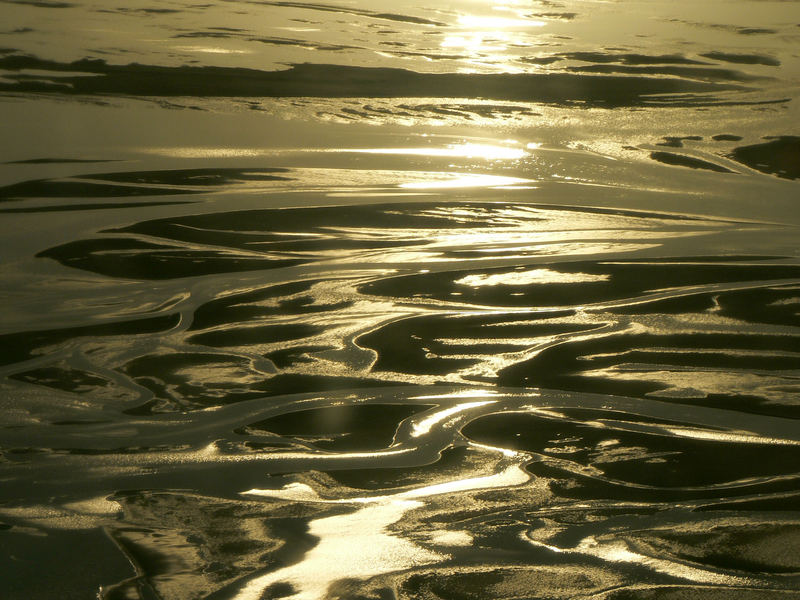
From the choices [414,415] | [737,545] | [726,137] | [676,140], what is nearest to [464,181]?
[676,140]

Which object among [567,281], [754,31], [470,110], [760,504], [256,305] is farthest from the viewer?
[754,31]

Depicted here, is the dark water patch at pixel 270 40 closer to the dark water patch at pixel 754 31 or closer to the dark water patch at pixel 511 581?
the dark water patch at pixel 754 31

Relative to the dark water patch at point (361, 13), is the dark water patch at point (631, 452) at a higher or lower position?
lower

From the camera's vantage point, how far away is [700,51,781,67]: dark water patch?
9.98 ft

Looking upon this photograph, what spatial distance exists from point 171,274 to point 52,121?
35.5 inches

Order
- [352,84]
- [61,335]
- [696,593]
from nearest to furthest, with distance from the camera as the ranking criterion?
[696,593] < [61,335] < [352,84]

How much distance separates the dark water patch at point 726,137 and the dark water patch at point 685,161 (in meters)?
0.17

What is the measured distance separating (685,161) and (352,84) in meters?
0.94

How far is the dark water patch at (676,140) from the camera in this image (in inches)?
91.6

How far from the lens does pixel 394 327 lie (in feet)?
4.65

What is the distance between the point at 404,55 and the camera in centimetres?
296

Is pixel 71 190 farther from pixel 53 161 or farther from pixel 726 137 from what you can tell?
pixel 726 137

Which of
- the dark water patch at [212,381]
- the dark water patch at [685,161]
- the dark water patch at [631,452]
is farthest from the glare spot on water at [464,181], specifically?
the dark water patch at [631,452]

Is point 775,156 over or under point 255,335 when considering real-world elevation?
over
